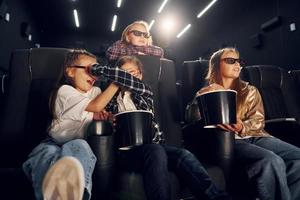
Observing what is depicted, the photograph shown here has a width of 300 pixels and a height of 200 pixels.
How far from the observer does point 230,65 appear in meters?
1.81

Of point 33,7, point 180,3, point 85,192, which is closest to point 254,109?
point 85,192

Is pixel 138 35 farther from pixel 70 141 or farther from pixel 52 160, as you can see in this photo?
pixel 52 160

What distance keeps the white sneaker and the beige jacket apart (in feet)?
2.72

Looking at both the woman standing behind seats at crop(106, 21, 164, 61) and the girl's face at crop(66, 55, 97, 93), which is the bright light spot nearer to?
the woman standing behind seats at crop(106, 21, 164, 61)

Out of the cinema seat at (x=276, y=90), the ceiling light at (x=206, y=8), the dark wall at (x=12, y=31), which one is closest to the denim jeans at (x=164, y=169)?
the cinema seat at (x=276, y=90)

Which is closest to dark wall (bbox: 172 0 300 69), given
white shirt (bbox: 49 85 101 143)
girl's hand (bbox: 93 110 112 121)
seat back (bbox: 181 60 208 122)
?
seat back (bbox: 181 60 208 122)

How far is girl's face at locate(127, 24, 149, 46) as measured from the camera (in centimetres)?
215

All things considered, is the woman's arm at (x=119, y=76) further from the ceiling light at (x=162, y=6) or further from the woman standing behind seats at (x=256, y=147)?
the ceiling light at (x=162, y=6)

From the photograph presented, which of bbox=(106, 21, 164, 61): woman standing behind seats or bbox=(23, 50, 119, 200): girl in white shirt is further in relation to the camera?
bbox=(106, 21, 164, 61): woman standing behind seats

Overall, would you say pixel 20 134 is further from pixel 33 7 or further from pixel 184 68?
pixel 33 7

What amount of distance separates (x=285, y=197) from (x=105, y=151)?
773 mm

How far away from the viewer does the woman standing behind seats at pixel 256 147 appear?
1291mm

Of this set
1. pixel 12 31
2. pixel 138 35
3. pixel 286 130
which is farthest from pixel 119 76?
pixel 12 31

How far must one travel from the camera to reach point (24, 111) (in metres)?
1.55
